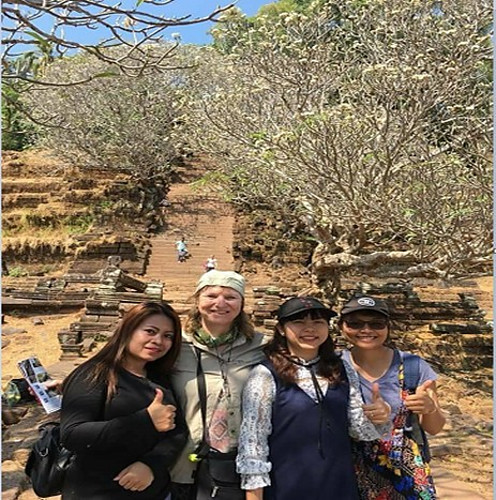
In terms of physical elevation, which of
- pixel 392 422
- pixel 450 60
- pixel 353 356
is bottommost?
pixel 392 422

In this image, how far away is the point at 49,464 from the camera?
181 centimetres

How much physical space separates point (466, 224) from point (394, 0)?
2.98 m

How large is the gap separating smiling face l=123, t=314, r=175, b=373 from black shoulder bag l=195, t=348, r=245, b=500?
24 cm

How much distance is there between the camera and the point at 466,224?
5.72 m

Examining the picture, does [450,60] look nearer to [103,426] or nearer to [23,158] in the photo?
[103,426]

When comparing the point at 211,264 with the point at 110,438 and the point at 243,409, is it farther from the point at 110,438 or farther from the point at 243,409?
the point at 110,438

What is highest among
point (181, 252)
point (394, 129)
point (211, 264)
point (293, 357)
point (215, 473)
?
point (394, 129)

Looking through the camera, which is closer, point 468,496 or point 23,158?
point 468,496

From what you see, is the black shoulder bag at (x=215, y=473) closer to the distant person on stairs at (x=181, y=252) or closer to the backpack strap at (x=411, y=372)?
the backpack strap at (x=411, y=372)

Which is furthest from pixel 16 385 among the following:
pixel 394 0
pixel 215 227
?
pixel 215 227

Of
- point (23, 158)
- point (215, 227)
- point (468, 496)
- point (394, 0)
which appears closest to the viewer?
point (468, 496)

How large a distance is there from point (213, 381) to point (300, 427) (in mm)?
368

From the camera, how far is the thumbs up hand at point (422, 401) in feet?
6.23

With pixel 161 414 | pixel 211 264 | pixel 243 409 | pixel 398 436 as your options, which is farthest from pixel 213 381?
pixel 211 264
